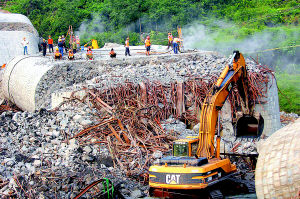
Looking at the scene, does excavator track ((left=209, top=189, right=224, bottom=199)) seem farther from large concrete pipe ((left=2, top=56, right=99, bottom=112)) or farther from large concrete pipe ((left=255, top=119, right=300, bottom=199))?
large concrete pipe ((left=2, top=56, right=99, bottom=112))

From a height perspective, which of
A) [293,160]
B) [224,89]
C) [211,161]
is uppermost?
[224,89]

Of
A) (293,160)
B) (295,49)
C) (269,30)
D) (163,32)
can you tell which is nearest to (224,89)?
(293,160)

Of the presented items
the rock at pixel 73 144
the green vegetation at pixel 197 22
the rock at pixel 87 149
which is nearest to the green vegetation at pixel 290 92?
the green vegetation at pixel 197 22

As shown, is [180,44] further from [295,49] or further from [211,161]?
[211,161]

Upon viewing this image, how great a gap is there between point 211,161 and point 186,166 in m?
1.22

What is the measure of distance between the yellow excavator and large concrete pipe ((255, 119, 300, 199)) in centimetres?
160

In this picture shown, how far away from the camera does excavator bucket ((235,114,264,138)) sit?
58.6ft

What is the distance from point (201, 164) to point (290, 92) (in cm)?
1971

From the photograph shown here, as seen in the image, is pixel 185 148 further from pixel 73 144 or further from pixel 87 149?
pixel 73 144

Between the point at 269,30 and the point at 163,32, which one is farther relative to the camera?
the point at 163,32

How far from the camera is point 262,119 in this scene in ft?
58.8

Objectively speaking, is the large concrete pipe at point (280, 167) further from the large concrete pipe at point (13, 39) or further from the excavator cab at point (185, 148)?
the large concrete pipe at point (13, 39)

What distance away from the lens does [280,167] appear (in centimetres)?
920

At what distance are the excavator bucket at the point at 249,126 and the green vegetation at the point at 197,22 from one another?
11.7 m
